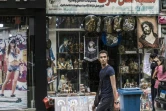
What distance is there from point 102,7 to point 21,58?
128 inches

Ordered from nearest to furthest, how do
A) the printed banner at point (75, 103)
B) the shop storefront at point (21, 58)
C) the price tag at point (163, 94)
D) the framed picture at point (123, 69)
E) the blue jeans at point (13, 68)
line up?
the price tag at point (163, 94) → the printed banner at point (75, 103) → the shop storefront at point (21, 58) → the blue jeans at point (13, 68) → the framed picture at point (123, 69)

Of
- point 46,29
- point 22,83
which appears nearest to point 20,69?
point 22,83

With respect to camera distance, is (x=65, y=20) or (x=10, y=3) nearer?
(x=10, y=3)

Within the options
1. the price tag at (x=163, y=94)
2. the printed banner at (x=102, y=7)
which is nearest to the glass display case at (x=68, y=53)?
the printed banner at (x=102, y=7)

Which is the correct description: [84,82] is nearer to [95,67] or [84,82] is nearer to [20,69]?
[95,67]

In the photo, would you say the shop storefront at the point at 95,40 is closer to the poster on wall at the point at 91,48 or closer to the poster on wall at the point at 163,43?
the poster on wall at the point at 91,48

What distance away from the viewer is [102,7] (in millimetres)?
12758

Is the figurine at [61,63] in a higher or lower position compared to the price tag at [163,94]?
higher

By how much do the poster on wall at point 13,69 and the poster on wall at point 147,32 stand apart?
3979 mm

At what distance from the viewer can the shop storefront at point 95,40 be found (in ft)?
41.2

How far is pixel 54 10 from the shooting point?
12477 millimetres

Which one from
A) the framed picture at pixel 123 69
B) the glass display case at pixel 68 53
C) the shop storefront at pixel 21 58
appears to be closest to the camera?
the shop storefront at pixel 21 58

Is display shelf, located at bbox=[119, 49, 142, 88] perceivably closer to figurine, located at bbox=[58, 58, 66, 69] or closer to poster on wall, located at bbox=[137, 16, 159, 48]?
poster on wall, located at bbox=[137, 16, 159, 48]

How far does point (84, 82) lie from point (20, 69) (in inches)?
90.9
